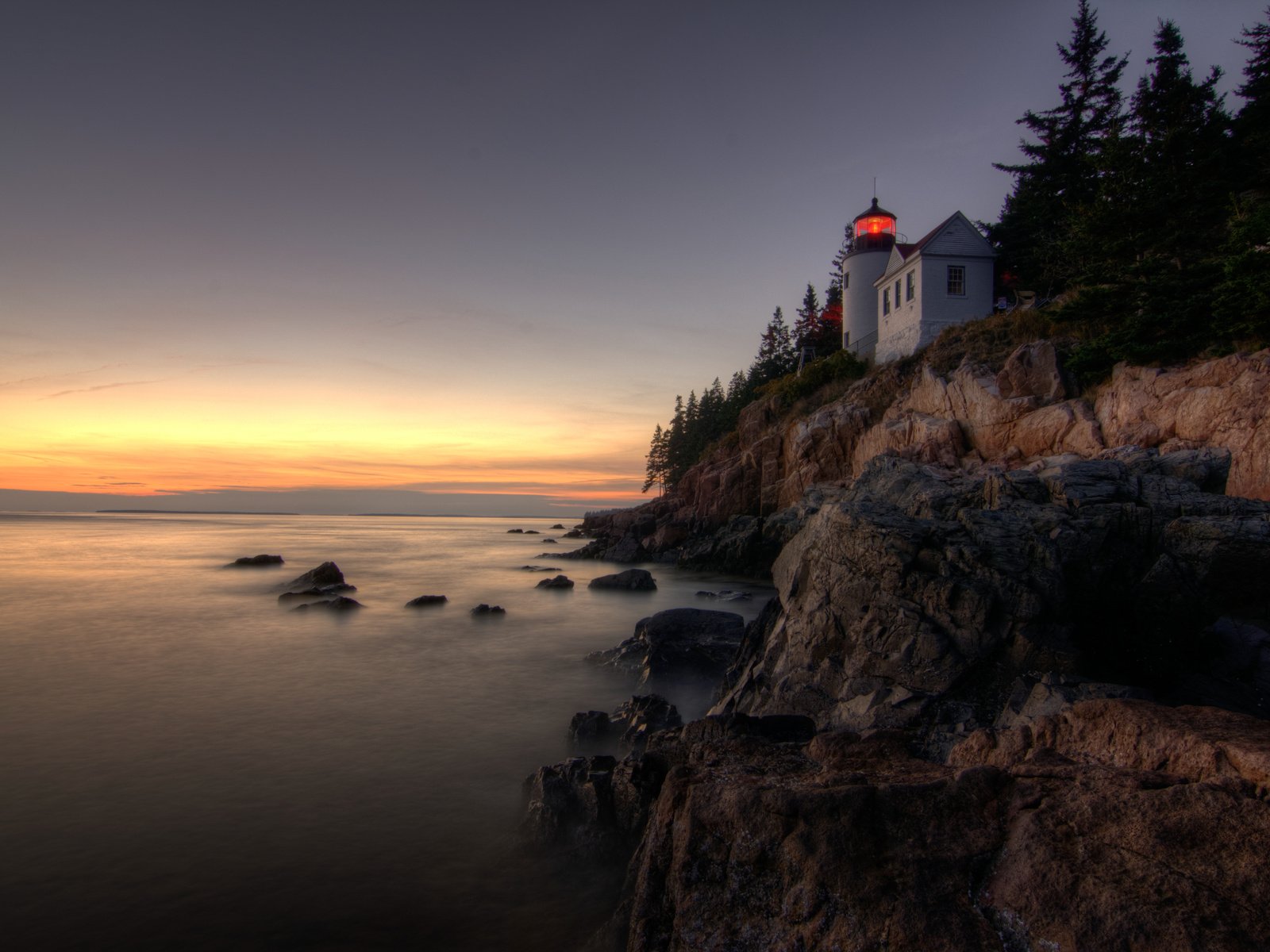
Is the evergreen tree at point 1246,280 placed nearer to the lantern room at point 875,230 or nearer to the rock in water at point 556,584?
the lantern room at point 875,230

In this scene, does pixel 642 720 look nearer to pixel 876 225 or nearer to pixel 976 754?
pixel 976 754

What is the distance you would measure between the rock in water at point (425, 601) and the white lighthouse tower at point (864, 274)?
28127mm

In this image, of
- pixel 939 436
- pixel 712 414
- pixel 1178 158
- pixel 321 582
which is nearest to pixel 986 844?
pixel 939 436

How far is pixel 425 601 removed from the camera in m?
23.3

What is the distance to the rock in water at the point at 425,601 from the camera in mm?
22906

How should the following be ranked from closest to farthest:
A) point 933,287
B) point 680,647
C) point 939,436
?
point 680,647, point 939,436, point 933,287

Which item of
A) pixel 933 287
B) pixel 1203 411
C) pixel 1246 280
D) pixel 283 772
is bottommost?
pixel 283 772

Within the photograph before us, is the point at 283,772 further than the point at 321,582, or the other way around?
the point at 321,582

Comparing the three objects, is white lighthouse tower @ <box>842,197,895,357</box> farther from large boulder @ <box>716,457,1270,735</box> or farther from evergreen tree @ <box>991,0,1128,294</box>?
large boulder @ <box>716,457,1270,735</box>

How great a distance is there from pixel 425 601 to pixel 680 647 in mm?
13307

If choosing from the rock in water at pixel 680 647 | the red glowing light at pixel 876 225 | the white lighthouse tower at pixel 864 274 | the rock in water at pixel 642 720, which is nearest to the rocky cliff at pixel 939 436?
the white lighthouse tower at pixel 864 274

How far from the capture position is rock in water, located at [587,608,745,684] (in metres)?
12.6

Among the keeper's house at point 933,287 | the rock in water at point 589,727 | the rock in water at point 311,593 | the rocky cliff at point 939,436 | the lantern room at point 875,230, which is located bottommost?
the rock in water at point 311,593

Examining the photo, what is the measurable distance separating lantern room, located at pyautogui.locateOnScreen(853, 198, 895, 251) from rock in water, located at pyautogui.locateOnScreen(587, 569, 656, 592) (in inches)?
1075
